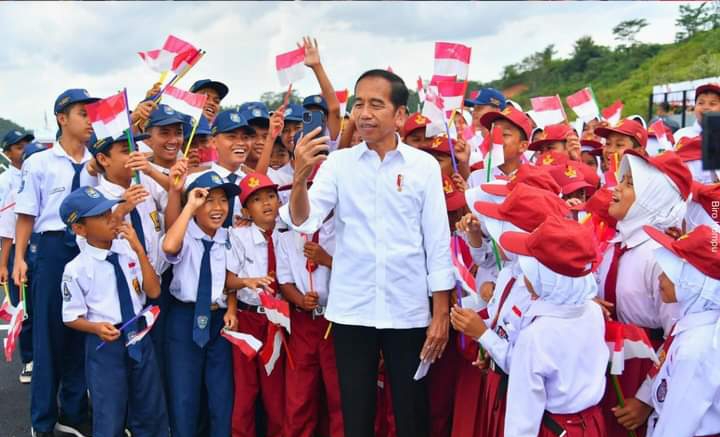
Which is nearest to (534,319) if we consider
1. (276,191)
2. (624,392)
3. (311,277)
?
(624,392)

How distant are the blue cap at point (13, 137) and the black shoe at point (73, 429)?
4246 mm

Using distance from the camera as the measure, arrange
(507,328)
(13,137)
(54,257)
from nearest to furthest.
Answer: (507,328) → (54,257) → (13,137)

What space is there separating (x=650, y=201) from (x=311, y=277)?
5.83 ft

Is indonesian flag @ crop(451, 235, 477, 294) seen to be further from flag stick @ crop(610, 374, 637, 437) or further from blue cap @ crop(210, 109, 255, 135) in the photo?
blue cap @ crop(210, 109, 255, 135)

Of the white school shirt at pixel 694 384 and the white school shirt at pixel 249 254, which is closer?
the white school shirt at pixel 694 384

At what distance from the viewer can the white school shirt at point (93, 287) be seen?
3172mm

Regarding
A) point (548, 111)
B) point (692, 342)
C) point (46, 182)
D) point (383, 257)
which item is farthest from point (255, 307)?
point (548, 111)

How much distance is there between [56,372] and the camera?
384cm

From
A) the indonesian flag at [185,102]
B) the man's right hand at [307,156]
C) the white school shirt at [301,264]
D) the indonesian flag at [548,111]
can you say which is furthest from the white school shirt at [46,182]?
the indonesian flag at [548,111]

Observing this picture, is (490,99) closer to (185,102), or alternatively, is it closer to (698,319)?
(185,102)

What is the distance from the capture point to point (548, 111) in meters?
5.38

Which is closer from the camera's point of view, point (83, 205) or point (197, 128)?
point (83, 205)

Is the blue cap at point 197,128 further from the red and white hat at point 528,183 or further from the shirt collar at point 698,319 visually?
the shirt collar at point 698,319

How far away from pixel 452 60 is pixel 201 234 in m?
1.82
